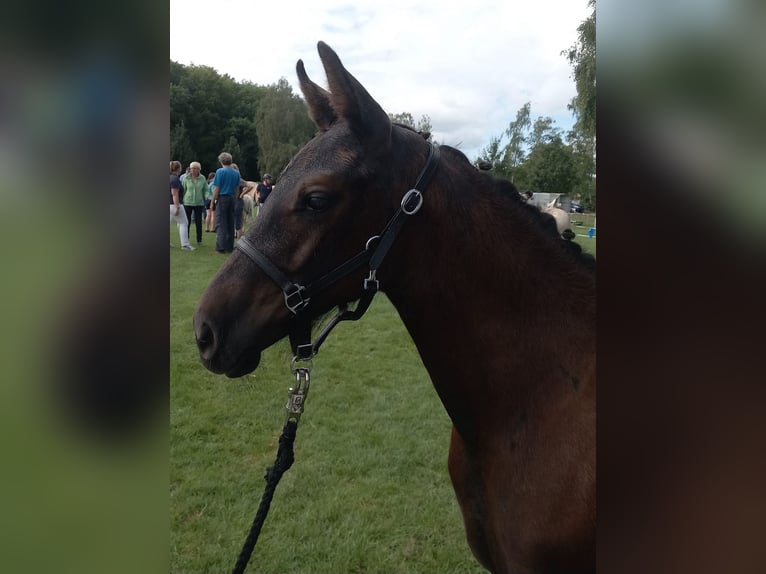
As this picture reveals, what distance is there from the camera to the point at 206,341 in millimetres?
1797

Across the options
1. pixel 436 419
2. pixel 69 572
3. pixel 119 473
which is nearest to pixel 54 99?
pixel 119 473

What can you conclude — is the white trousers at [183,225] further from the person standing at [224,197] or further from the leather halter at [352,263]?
the leather halter at [352,263]

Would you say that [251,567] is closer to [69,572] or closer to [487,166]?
[487,166]

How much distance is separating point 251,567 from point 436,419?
2456 mm

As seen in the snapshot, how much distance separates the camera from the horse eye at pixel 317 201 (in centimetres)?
174

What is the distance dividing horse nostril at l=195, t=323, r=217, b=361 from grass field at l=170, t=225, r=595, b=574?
0.55 m

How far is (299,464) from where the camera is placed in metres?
4.42

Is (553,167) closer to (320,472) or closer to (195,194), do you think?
(320,472)

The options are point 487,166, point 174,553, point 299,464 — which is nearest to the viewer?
point 487,166

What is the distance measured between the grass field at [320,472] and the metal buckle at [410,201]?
103 centimetres

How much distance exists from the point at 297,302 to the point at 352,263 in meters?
0.23

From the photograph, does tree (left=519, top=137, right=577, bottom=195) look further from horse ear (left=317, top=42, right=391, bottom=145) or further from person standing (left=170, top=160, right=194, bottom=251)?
person standing (left=170, top=160, right=194, bottom=251)

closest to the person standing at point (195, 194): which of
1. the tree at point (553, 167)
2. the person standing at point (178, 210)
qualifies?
the person standing at point (178, 210)

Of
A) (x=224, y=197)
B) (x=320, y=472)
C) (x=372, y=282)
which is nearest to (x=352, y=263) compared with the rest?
(x=372, y=282)
